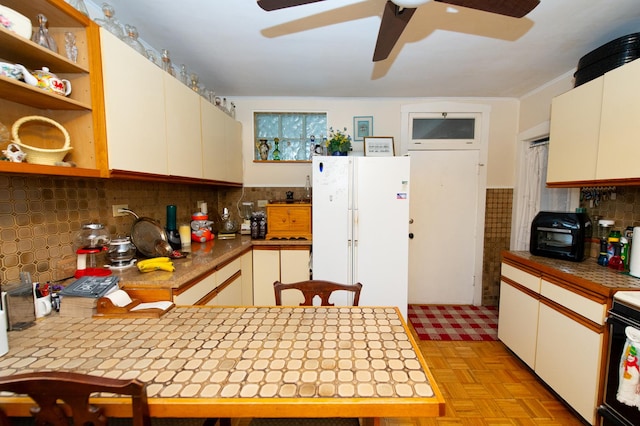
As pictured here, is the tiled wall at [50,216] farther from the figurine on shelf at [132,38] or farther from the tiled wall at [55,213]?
the figurine on shelf at [132,38]

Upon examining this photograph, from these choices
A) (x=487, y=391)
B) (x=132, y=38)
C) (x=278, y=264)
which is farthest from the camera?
(x=278, y=264)

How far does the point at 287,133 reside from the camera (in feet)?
10.3

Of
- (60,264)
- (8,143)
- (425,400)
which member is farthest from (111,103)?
(425,400)

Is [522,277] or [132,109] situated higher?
[132,109]

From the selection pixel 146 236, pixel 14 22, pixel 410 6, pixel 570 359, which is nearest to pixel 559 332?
pixel 570 359

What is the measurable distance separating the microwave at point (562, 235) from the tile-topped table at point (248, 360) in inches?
64.7

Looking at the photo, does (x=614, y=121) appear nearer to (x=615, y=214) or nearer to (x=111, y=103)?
(x=615, y=214)

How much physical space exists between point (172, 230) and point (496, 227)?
136 inches

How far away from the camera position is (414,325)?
2711 millimetres

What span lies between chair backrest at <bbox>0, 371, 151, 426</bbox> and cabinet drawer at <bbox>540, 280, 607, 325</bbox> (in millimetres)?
2098

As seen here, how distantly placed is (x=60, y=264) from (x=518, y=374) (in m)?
3.15

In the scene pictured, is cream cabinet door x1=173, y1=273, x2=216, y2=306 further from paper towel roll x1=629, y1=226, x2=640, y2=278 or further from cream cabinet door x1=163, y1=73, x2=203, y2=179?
paper towel roll x1=629, y1=226, x2=640, y2=278

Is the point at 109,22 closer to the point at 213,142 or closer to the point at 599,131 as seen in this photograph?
the point at 213,142

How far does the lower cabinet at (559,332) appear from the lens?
1.44 meters
